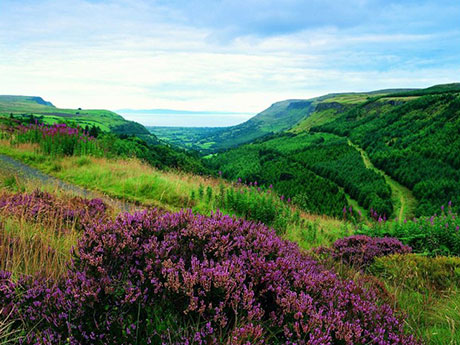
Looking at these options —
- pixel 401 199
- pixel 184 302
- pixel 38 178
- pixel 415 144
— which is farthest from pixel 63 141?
pixel 415 144

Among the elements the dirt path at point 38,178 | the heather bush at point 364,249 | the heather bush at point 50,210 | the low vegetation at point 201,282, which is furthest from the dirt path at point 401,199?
the heather bush at point 50,210

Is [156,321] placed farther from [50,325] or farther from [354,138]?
[354,138]

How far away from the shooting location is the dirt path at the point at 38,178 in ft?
28.8

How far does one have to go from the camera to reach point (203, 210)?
8.95 meters

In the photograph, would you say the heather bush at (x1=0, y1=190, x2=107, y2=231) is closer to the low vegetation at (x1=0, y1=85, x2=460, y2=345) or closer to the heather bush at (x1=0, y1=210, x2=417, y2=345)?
the low vegetation at (x1=0, y1=85, x2=460, y2=345)

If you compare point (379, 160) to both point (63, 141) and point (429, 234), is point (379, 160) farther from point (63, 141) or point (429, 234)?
point (63, 141)

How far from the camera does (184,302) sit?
2197 mm

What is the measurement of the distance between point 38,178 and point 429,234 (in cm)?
1276

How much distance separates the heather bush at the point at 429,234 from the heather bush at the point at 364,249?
1.16 metres

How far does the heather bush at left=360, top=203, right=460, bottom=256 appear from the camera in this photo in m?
8.11

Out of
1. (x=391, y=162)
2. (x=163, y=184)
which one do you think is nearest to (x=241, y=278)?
(x=163, y=184)

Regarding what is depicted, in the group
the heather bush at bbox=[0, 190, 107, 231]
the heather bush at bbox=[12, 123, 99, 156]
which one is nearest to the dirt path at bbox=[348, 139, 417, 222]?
the heather bush at bbox=[12, 123, 99, 156]

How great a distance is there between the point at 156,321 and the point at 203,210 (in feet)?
Result: 22.6

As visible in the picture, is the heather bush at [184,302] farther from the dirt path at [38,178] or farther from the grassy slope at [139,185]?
the dirt path at [38,178]
